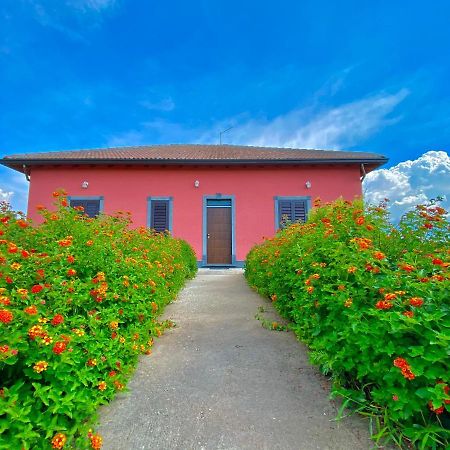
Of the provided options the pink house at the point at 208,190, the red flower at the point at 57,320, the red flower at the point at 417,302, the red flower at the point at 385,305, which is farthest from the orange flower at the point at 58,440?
the pink house at the point at 208,190

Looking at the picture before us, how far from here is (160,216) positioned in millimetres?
11398

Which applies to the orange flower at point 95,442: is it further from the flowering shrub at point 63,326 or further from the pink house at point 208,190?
the pink house at point 208,190

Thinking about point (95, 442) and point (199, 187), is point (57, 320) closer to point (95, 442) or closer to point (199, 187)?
point (95, 442)

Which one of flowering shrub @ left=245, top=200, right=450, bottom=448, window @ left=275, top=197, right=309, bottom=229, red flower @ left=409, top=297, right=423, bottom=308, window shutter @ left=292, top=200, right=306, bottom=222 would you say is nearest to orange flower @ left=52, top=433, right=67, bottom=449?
flowering shrub @ left=245, top=200, right=450, bottom=448

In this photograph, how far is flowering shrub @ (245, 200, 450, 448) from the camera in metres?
1.51

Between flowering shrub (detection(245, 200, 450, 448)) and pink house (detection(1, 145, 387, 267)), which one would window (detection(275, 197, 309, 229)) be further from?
flowering shrub (detection(245, 200, 450, 448))

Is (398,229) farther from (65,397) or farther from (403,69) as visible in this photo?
(403,69)

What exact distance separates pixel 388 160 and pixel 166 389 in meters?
11.9

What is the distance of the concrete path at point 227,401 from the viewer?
1.80 metres

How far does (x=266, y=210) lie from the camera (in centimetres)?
1142

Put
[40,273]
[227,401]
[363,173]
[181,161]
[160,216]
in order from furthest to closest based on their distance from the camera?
1. [363,173]
2. [160,216]
3. [181,161]
4. [227,401]
5. [40,273]

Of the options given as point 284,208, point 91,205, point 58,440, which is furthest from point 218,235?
point 58,440

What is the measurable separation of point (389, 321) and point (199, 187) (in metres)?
10.2

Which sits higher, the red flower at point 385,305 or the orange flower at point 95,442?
the red flower at point 385,305
